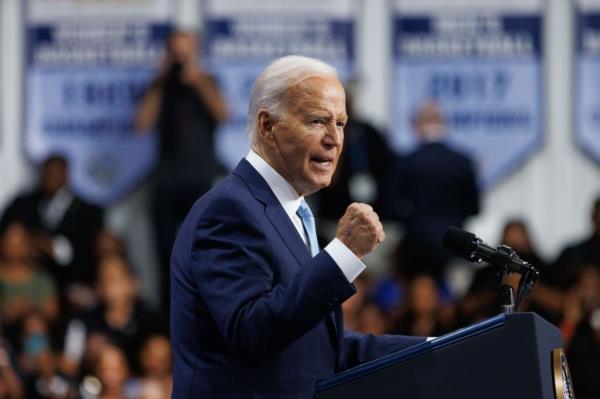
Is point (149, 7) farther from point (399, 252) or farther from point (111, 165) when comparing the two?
point (399, 252)

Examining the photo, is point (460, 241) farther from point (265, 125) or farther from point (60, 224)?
point (60, 224)

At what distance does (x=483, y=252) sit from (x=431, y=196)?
20.0 feet

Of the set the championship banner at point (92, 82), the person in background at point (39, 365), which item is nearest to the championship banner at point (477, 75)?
the championship banner at point (92, 82)

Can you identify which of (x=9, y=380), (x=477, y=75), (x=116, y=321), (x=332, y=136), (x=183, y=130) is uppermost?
(x=332, y=136)

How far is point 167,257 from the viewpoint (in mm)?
10188

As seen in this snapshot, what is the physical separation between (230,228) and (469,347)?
1.96ft

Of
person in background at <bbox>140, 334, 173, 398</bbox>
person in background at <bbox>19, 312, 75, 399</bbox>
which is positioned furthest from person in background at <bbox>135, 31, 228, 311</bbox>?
person in background at <bbox>140, 334, 173, 398</bbox>

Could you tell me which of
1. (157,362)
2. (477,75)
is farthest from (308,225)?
(477,75)

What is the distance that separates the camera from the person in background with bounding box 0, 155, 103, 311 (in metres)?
9.70

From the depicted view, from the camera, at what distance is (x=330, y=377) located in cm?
319

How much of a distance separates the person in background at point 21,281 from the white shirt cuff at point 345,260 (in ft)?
20.4

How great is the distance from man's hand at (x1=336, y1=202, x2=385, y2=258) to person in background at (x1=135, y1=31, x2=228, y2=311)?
261 inches

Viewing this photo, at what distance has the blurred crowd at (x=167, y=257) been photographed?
321 inches

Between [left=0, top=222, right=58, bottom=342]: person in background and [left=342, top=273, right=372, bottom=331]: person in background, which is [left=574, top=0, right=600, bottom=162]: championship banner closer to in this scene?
[left=342, top=273, right=372, bottom=331]: person in background
